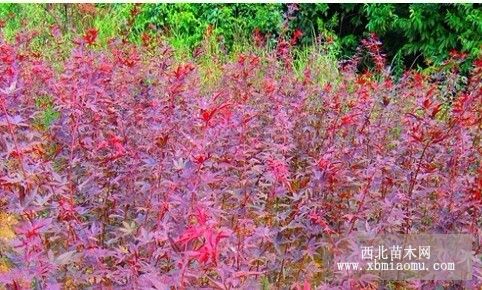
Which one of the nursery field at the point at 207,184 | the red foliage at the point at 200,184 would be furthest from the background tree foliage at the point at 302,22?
the red foliage at the point at 200,184

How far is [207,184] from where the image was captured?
2.45 meters

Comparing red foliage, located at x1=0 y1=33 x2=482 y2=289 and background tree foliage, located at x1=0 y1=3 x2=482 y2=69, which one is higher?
background tree foliage, located at x1=0 y1=3 x2=482 y2=69

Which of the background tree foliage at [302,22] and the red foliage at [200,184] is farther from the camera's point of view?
the background tree foliage at [302,22]

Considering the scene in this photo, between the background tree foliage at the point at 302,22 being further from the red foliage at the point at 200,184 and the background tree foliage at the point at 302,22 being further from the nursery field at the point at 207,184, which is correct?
the red foliage at the point at 200,184

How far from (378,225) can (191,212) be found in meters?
0.91

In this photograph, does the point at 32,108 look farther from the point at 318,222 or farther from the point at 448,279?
the point at 448,279

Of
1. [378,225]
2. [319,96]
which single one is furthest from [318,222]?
[319,96]

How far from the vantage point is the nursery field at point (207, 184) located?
2.17m

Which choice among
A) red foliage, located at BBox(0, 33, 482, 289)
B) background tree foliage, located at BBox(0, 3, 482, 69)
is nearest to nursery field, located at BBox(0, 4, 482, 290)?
red foliage, located at BBox(0, 33, 482, 289)

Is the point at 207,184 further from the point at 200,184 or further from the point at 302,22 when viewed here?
the point at 302,22

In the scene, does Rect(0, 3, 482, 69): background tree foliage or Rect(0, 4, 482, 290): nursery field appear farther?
Rect(0, 3, 482, 69): background tree foliage

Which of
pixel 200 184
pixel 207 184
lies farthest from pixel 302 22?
pixel 200 184

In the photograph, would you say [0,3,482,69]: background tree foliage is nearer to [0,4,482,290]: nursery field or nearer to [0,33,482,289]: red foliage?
[0,4,482,290]: nursery field

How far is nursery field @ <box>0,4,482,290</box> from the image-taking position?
2168 millimetres
